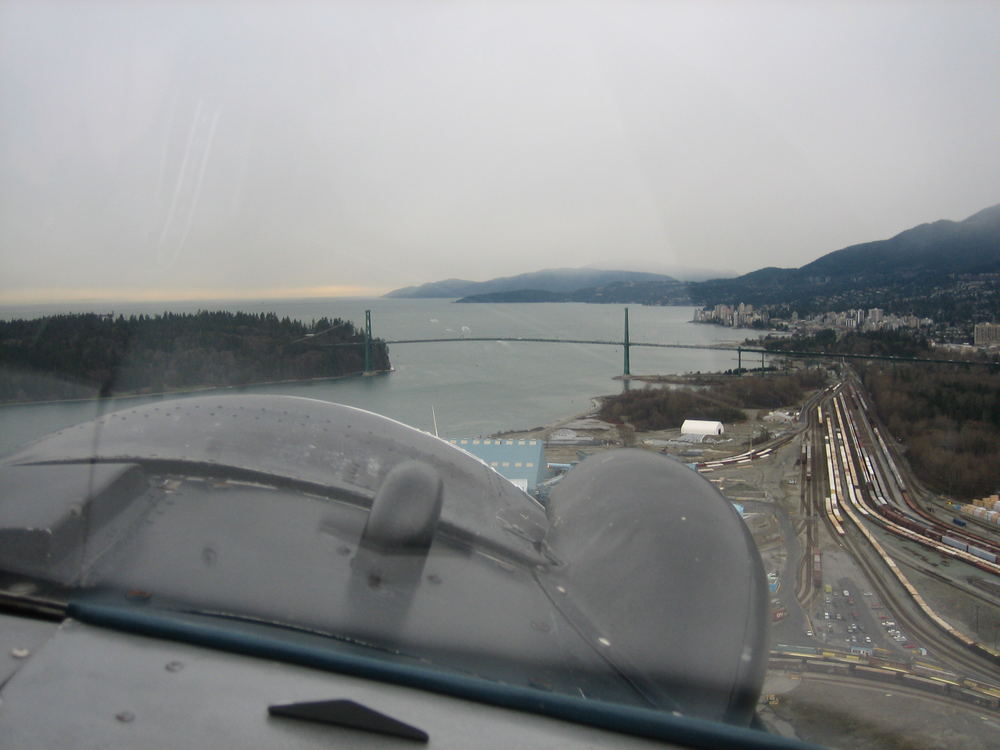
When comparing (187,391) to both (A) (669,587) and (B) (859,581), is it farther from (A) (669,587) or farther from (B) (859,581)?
(B) (859,581)

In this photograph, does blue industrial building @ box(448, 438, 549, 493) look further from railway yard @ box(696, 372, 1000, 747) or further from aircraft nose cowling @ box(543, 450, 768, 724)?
aircraft nose cowling @ box(543, 450, 768, 724)

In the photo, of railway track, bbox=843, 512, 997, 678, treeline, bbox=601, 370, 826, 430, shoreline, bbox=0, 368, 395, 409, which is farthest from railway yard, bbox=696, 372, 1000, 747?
shoreline, bbox=0, 368, 395, 409

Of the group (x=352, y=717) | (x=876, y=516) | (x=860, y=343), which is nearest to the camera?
(x=352, y=717)

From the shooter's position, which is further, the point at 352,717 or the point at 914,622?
the point at 914,622

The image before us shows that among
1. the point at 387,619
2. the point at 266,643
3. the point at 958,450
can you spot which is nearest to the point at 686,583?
the point at 387,619

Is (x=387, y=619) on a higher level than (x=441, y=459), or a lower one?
lower

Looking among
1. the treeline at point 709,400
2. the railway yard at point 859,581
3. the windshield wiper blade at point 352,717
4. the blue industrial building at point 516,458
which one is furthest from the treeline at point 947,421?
the windshield wiper blade at point 352,717

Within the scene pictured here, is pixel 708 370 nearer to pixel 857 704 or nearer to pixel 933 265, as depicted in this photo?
pixel 933 265

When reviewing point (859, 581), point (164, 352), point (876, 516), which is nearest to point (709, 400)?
point (876, 516)
